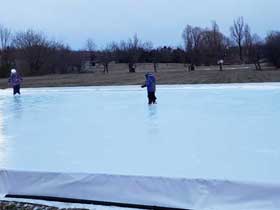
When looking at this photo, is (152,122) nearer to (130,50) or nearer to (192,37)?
(130,50)

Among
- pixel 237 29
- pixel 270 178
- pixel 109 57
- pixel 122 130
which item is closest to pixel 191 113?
pixel 122 130

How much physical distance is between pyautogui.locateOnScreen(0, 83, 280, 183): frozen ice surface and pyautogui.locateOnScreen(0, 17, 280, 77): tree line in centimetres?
3424

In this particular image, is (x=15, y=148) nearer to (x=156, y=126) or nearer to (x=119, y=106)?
(x=156, y=126)

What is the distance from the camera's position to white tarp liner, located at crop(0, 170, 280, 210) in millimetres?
3809

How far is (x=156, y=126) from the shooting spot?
7609 mm

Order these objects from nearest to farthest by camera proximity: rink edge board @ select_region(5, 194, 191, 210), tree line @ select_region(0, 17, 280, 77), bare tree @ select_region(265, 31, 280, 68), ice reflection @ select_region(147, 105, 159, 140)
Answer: rink edge board @ select_region(5, 194, 191, 210) → ice reflection @ select_region(147, 105, 159, 140) → bare tree @ select_region(265, 31, 280, 68) → tree line @ select_region(0, 17, 280, 77)

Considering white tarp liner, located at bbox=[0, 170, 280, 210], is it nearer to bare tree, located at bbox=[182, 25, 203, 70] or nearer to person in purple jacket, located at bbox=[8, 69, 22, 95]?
person in purple jacket, located at bbox=[8, 69, 22, 95]

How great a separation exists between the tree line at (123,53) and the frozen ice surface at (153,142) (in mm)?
34237

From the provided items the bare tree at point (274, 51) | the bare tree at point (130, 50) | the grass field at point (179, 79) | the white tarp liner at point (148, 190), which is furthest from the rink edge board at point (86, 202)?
the bare tree at point (130, 50)

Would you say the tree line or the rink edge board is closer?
the rink edge board

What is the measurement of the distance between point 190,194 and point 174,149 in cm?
155

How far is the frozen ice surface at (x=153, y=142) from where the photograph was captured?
453cm

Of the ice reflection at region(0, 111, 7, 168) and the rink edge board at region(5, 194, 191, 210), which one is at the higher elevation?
the ice reflection at region(0, 111, 7, 168)

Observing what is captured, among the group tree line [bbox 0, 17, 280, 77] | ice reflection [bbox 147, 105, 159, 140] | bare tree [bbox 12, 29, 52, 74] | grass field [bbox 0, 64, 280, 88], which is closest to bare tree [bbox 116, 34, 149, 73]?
tree line [bbox 0, 17, 280, 77]
